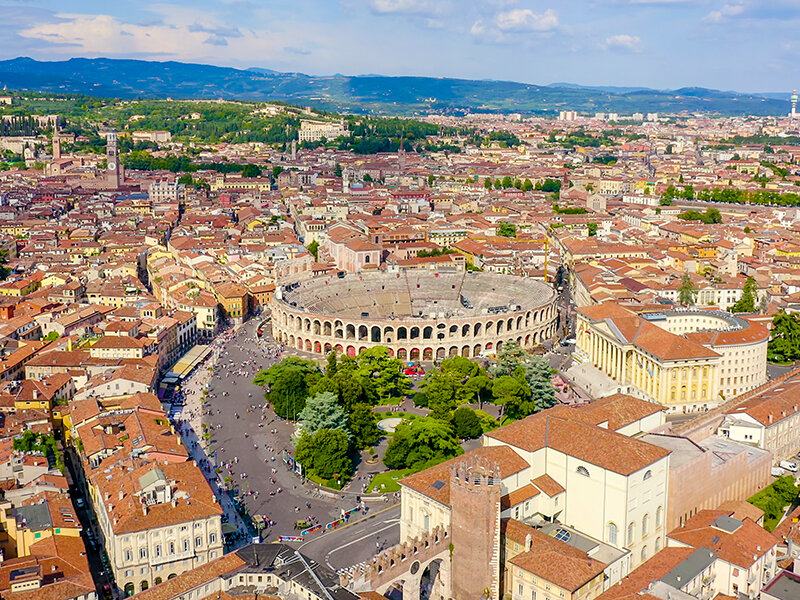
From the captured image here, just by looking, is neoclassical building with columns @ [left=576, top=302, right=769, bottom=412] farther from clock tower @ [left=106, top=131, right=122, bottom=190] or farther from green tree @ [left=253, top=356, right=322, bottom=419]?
clock tower @ [left=106, top=131, right=122, bottom=190]

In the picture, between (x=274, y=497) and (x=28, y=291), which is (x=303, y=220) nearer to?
(x=28, y=291)

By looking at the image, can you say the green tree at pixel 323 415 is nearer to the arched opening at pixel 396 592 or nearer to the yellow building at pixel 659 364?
the arched opening at pixel 396 592

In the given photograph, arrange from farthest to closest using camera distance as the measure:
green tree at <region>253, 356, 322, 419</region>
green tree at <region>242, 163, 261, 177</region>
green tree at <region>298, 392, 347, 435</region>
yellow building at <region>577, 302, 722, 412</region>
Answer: green tree at <region>242, 163, 261, 177</region>, yellow building at <region>577, 302, 722, 412</region>, green tree at <region>253, 356, 322, 419</region>, green tree at <region>298, 392, 347, 435</region>

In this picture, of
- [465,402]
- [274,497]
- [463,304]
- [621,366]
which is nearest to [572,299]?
[463,304]

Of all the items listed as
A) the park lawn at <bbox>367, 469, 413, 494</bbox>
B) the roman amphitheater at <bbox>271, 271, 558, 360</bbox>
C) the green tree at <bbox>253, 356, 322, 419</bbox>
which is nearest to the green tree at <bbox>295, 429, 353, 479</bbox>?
the park lawn at <bbox>367, 469, 413, 494</bbox>

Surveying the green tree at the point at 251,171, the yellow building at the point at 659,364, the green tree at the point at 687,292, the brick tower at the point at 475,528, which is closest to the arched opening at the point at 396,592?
the brick tower at the point at 475,528

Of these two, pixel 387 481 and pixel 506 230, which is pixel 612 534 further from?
pixel 506 230
